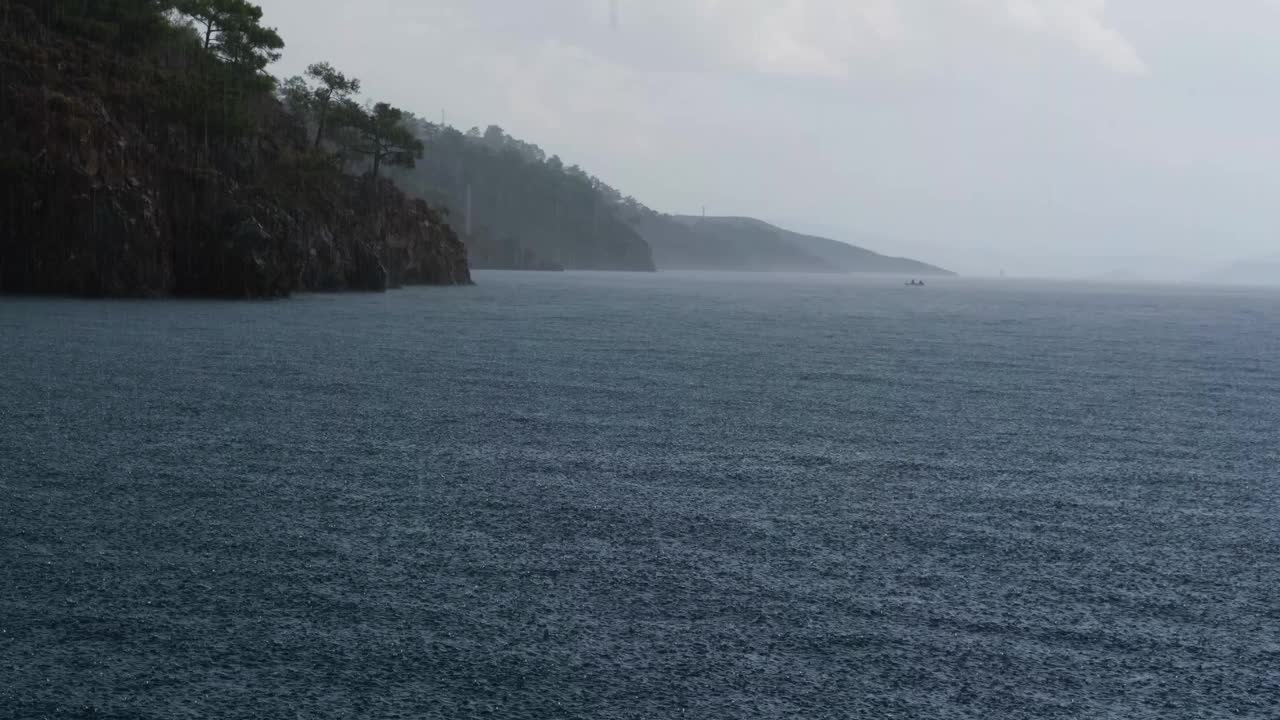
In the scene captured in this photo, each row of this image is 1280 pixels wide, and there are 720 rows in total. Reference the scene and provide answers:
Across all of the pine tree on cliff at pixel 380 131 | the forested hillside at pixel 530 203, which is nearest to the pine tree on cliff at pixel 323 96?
the pine tree on cliff at pixel 380 131

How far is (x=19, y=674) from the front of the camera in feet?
10.1

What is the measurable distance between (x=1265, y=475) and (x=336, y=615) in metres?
6.06

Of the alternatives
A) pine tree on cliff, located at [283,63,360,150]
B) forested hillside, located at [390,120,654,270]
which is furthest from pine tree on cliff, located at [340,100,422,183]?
forested hillside, located at [390,120,654,270]

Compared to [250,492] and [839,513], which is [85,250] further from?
[839,513]

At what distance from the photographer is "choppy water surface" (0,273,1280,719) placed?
314 cm

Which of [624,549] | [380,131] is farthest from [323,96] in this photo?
[624,549]

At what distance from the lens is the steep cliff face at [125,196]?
23.5 meters

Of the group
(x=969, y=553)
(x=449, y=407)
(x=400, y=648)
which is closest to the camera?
(x=400, y=648)

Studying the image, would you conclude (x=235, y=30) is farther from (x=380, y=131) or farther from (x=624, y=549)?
(x=624, y=549)

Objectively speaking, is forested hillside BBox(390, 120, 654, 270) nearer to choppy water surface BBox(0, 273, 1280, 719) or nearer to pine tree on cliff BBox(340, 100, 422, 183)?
pine tree on cliff BBox(340, 100, 422, 183)

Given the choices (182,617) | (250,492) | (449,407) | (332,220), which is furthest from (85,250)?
(182,617)

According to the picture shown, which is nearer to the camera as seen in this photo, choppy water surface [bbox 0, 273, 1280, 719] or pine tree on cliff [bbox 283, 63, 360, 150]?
choppy water surface [bbox 0, 273, 1280, 719]

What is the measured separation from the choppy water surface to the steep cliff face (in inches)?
607

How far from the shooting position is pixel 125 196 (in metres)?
24.4
